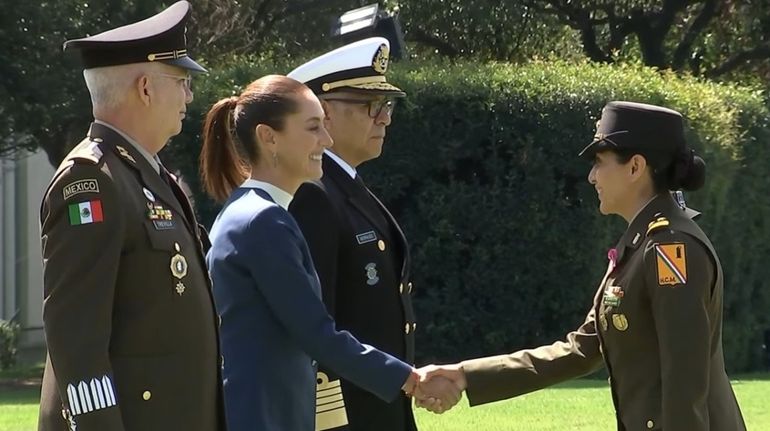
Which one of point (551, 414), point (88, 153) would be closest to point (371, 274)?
point (88, 153)

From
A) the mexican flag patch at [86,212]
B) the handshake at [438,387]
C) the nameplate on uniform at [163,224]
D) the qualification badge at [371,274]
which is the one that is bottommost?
the handshake at [438,387]

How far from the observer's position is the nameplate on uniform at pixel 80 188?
325 centimetres

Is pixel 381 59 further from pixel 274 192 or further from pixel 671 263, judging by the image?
pixel 671 263

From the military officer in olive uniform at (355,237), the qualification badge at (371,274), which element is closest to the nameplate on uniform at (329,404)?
the military officer in olive uniform at (355,237)

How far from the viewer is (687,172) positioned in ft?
14.3

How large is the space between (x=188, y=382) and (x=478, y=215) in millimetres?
9638

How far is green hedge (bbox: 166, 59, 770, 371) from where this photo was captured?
42.2 feet

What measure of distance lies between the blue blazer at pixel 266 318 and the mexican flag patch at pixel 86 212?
618mm

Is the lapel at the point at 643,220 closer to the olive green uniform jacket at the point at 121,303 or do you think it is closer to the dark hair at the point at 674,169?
the dark hair at the point at 674,169

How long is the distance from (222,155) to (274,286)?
63cm

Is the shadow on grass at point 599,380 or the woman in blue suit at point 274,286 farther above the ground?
the woman in blue suit at point 274,286

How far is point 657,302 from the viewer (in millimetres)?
4113

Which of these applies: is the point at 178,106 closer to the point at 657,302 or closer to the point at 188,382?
the point at 188,382

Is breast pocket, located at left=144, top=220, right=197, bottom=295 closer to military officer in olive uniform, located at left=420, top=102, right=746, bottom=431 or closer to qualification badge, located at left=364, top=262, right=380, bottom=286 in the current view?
qualification badge, located at left=364, top=262, right=380, bottom=286
